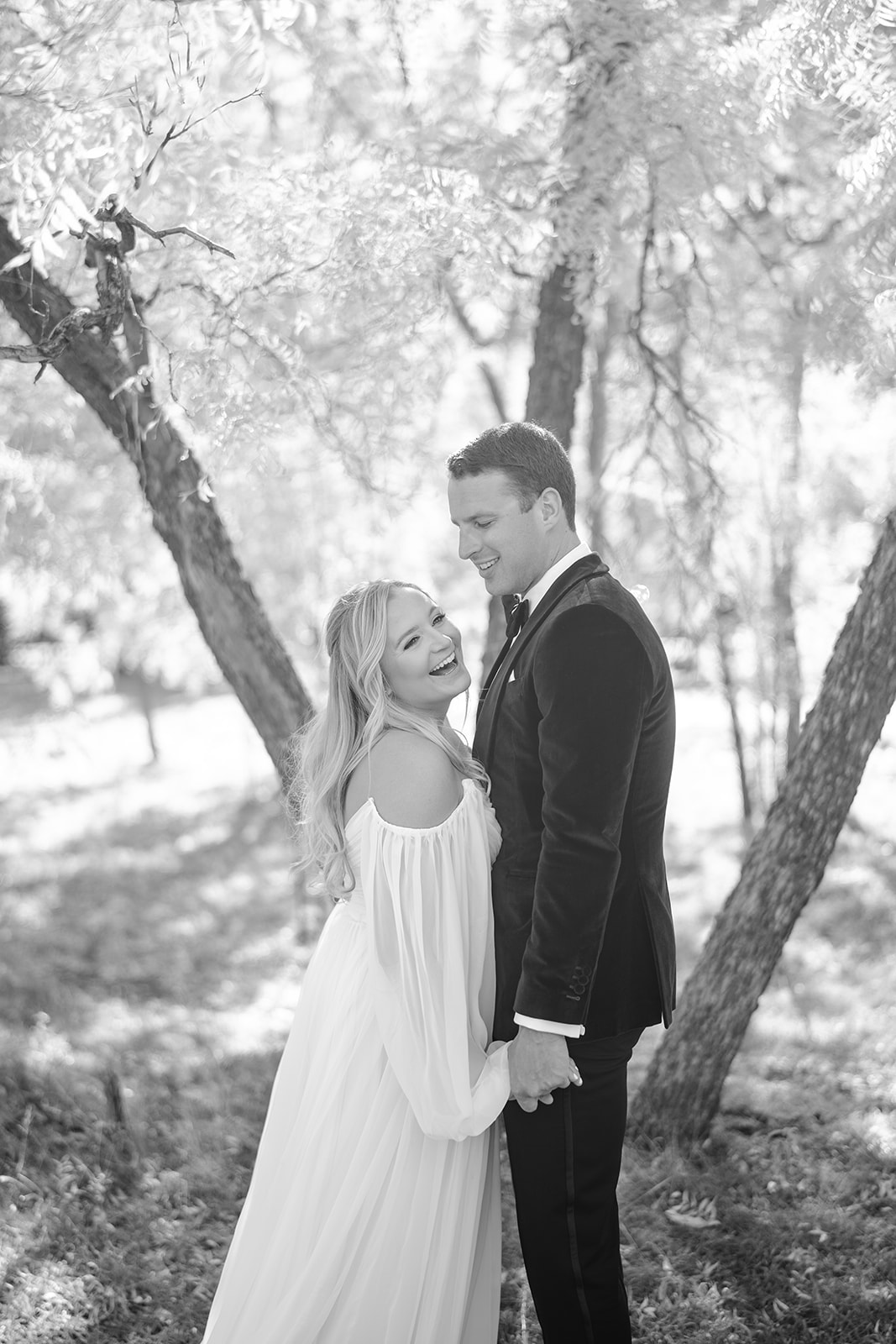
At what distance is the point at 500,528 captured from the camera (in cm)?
281

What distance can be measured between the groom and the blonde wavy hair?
0.71ft

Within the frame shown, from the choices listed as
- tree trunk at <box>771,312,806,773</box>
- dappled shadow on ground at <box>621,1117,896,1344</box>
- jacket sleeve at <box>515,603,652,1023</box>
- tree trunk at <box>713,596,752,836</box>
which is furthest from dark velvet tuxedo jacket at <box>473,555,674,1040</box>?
tree trunk at <box>771,312,806,773</box>

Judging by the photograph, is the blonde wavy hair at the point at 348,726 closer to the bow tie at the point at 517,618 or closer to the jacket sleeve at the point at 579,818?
the bow tie at the point at 517,618

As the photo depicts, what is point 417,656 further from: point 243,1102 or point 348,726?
point 243,1102

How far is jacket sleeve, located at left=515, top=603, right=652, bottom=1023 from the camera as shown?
2484 millimetres

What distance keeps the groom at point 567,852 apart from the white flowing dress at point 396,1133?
0.10m

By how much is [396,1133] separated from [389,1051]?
0.70 feet

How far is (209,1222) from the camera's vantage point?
3.98m

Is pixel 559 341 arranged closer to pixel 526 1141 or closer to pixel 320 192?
pixel 320 192

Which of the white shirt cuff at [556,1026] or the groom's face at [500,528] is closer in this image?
the white shirt cuff at [556,1026]

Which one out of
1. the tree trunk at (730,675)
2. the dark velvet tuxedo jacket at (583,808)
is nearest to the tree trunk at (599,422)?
the tree trunk at (730,675)

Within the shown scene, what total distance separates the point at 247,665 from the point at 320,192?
5.49 ft

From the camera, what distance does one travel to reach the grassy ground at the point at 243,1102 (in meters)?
3.43

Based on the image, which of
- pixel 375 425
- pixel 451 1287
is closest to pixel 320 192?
pixel 375 425
